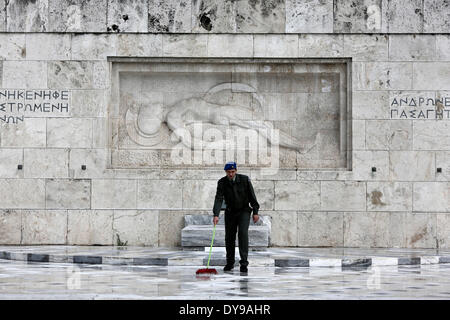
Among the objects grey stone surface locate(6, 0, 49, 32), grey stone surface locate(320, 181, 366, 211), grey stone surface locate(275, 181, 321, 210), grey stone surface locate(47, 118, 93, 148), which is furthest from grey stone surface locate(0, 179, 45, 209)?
grey stone surface locate(320, 181, 366, 211)

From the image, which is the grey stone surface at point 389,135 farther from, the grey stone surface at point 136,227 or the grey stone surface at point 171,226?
the grey stone surface at point 136,227

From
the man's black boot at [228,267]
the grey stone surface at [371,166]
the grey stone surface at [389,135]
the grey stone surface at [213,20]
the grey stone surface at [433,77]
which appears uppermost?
the grey stone surface at [213,20]

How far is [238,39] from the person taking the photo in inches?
738

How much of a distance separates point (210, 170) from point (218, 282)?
24.3ft

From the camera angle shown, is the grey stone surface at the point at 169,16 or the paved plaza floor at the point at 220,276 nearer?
the paved plaza floor at the point at 220,276

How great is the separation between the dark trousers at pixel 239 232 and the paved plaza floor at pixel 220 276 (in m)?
0.27

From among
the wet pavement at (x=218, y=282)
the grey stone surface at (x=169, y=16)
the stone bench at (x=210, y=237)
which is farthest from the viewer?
the grey stone surface at (x=169, y=16)

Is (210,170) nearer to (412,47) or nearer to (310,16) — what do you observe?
(310,16)

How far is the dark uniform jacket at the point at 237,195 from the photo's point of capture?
13.5m

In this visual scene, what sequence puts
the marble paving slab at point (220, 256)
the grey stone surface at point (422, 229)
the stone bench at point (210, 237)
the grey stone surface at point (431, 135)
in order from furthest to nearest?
the grey stone surface at point (431, 135), the grey stone surface at point (422, 229), the stone bench at point (210, 237), the marble paving slab at point (220, 256)

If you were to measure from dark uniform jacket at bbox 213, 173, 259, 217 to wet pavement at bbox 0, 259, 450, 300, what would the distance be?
999 millimetres

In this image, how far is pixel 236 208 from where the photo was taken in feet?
44.3

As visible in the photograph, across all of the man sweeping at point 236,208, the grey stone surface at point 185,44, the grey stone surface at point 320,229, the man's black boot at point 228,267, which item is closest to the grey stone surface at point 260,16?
the grey stone surface at point 185,44

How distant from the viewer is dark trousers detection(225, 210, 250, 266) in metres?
13.4
